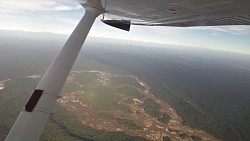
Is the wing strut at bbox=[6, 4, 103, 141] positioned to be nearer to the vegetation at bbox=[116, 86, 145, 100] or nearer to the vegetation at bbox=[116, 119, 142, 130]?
the vegetation at bbox=[116, 119, 142, 130]

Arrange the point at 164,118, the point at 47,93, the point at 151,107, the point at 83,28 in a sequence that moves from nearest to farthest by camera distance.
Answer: the point at 47,93
the point at 83,28
the point at 164,118
the point at 151,107

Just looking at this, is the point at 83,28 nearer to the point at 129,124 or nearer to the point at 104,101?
the point at 129,124

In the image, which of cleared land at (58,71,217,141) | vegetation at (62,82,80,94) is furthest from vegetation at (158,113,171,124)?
vegetation at (62,82,80,94)

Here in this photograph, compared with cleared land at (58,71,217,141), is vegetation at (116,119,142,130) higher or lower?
higher

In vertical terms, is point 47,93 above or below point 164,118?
above

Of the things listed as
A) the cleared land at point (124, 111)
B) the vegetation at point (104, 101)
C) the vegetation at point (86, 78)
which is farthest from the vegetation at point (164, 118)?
the vegetation at point (86, 78)

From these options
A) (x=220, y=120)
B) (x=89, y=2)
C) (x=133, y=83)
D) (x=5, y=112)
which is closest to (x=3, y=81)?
(x=5, y=112)

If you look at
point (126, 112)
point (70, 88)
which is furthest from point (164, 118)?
point (70, 88)

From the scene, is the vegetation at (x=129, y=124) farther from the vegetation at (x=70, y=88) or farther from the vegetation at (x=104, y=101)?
the vegetation at (x=70, y=88)
